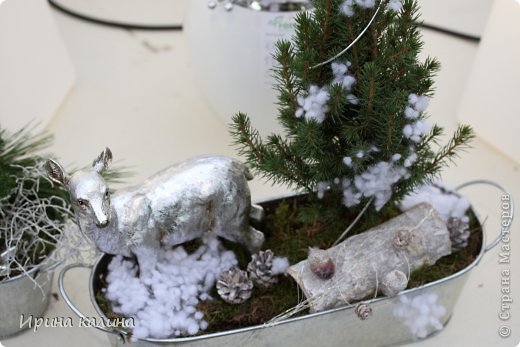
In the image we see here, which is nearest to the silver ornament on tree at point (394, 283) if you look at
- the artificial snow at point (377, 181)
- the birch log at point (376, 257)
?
the birch log at point (376, 257)

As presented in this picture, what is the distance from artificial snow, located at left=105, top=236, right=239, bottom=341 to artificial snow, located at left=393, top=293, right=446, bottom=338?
185 millimetres

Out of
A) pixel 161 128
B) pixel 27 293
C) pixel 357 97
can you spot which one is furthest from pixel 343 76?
pixel 161 128

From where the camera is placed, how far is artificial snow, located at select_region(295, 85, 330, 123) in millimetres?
769

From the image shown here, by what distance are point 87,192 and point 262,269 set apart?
0.27 m

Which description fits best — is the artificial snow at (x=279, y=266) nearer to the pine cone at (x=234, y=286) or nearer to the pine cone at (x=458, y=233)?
the pine cone at (x=234, y=286)

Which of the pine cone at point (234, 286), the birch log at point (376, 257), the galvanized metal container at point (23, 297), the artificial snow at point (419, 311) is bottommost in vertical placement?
the galvanized metal container at point (23, 297)

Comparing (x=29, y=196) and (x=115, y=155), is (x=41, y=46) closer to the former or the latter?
(x=115, y=155)

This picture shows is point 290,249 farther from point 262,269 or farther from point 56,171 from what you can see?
A: point 56,171

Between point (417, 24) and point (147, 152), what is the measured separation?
0.75m

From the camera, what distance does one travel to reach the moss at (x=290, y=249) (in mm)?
849

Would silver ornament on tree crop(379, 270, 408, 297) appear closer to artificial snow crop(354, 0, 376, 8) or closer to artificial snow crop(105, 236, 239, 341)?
artificial snow crop(105, 236, 239, 341)

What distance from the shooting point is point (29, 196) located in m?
0.97

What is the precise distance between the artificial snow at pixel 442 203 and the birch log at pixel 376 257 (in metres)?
0.03

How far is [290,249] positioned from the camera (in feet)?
3.08
